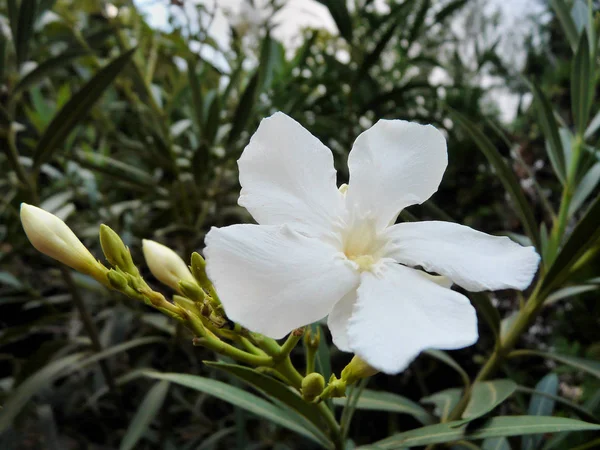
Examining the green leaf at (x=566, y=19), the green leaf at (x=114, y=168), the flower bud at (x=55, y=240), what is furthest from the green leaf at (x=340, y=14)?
the flower bud at (x=55, y=240)

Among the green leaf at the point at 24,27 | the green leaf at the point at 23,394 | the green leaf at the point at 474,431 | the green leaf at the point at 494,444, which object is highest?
the green leaf at the point at 24,27

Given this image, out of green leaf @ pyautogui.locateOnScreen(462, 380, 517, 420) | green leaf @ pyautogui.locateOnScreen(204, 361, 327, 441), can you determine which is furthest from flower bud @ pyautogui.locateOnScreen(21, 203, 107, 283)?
green leaf @ pyautogui.locateOnScreen(462, 380, 517, 420)

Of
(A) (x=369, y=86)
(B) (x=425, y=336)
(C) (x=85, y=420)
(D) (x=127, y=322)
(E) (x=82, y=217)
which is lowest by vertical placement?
(C) (x=85, y=420)

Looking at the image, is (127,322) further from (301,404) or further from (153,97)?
(301,404)

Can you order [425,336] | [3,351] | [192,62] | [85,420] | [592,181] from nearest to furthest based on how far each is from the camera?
1. [425,336]
2. [592,181]
3. [192,62]
4. [85,420]
5. [3,351]

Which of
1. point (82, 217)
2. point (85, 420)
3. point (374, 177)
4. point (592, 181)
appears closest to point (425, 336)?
point (374, 177)

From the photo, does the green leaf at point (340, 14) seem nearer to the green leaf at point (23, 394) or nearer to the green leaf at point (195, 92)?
the green leaf at point (195, 92)

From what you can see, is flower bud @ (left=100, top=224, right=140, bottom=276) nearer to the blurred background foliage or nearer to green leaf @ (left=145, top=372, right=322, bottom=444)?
green leaf @ (left=145, top=372, right=322, bottom=444)
